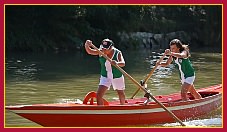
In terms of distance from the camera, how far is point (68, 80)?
56.1 ft

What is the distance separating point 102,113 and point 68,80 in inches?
305

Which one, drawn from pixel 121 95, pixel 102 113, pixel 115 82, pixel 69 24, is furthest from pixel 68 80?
pixel 69 24

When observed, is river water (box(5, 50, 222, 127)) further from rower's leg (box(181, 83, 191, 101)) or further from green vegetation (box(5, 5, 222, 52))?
green vegetation (box(5, 5, 222, 52))

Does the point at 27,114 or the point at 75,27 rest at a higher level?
the point at 75,27

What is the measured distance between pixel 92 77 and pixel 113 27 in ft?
58.1

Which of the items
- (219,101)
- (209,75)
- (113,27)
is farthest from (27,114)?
(113,27)

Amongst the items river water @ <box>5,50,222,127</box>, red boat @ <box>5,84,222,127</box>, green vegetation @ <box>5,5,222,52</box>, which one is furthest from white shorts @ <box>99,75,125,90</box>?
green vegetation @ <box>5,5,222,52</box>

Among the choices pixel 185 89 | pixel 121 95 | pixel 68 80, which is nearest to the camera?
pixel 121 95

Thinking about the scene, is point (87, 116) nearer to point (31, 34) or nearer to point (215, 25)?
point (31, 34)

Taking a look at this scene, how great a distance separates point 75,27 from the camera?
34.0 m

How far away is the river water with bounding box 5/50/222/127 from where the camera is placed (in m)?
12.6

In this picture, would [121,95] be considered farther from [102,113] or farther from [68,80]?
[68,80]

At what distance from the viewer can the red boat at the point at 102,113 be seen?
910 centimetres

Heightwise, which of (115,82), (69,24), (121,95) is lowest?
(121,95)
